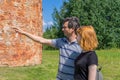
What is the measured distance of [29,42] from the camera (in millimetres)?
13516

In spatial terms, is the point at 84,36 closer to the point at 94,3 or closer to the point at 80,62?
the point at 80,62

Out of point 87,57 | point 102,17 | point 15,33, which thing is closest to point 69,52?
point 87,57

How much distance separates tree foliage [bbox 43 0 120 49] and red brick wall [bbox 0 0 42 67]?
1156 inches

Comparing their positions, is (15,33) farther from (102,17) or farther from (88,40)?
(102,17)

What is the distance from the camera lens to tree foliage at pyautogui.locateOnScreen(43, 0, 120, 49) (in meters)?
43.0

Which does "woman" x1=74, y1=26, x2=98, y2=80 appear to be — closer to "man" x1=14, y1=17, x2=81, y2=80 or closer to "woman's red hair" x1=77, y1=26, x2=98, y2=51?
"woman's red hair" x1=77, y1=26, x2=98, y2=51

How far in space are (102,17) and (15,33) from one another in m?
31.8

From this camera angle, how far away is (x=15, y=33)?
513 inches

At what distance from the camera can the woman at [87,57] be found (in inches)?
180

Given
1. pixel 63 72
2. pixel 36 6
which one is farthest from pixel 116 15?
pixel 63 72

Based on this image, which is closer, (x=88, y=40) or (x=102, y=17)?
(x=88, y=40)

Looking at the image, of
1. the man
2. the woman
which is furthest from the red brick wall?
the woman

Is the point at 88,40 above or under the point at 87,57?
above

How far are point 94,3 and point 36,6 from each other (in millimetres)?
30926
